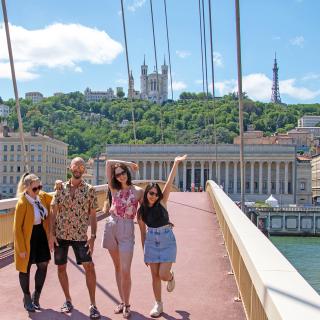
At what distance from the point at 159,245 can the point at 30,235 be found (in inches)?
52.1

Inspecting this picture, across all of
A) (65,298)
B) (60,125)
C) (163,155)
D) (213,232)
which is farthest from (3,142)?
(65,298)

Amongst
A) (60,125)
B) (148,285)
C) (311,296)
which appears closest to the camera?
(311,296)

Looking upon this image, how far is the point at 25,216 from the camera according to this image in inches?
238

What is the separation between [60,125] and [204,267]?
5662 inches

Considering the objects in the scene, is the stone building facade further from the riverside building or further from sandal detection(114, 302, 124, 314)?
sandal detection(114, 302, 124, 314)

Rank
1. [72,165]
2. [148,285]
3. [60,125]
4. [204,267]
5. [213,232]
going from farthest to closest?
[60,125], [213,232], [204,267], [148,285], [72,165]

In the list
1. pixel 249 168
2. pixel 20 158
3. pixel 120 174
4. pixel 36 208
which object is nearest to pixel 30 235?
pixel 36 208

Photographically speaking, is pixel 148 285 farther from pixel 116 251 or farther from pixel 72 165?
pixel 72 165

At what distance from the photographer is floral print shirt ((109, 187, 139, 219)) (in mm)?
5824

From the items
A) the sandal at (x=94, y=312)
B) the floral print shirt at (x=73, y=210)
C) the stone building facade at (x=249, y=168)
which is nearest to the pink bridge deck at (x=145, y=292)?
the sandal at (x=94, y=312)

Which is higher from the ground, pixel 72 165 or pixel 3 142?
pixel 72 165

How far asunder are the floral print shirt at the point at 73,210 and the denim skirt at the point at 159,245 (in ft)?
2.11

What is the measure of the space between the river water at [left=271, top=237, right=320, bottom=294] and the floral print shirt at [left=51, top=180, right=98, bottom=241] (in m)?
21.7

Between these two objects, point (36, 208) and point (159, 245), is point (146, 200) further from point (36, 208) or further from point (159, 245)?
point (36, 208)
